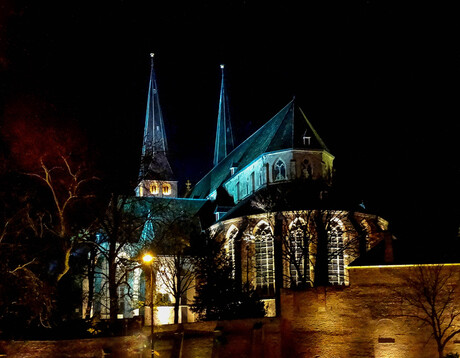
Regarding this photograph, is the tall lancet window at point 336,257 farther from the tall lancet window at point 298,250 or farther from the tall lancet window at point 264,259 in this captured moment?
the tall lancet window at point 264,259

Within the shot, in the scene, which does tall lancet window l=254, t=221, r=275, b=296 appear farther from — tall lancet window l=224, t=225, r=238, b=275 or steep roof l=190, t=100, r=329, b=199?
steep roof l=190, t=100, r=329, b=199

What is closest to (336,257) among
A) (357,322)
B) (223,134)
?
(357,322)

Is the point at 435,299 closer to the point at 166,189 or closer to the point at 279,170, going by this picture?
the point at 279,170

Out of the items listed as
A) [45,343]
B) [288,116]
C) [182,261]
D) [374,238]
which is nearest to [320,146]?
[288,116]

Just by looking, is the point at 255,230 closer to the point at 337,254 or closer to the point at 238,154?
the point at 337,254

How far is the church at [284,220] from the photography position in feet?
123

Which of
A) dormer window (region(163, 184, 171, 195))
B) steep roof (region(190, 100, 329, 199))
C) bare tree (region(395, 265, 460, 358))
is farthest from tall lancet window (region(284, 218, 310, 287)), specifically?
dormer window (region(163, 184, 171, 195))

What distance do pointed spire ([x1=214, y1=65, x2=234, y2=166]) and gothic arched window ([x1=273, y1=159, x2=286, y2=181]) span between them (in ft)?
71.9

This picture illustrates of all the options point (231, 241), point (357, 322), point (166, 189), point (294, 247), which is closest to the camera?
point (357, 322)

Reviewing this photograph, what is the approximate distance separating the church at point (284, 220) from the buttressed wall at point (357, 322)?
5985 millimetres

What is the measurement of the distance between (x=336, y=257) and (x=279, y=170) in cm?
905

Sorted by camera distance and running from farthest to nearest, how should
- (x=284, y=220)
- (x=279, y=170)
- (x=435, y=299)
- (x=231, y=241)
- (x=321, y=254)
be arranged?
(x=279, y=170) < (x=231, y=241) < (x=284, y=220) < (x=321, y=254) < (x=435, y=299)

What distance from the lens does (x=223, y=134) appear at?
222 feet

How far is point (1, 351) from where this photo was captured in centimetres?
2075
